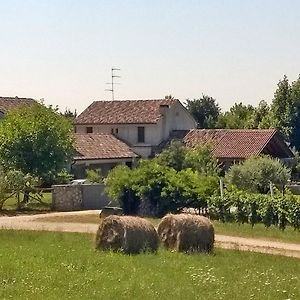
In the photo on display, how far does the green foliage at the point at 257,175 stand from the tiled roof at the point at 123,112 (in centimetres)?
2168

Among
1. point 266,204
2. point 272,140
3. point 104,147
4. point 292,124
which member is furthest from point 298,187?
point 292,124

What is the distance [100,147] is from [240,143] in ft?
38.0

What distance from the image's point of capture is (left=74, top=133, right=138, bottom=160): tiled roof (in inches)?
2463

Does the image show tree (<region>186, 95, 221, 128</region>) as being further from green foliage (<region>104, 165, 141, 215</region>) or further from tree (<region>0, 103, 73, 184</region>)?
green foliage (<region>104, 165, 141, 215</region>)

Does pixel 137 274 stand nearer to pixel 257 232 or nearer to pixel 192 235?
pixel 192 235

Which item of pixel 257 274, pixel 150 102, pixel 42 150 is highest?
pixel 150 102

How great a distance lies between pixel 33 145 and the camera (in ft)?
161

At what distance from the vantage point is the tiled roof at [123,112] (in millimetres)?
72750

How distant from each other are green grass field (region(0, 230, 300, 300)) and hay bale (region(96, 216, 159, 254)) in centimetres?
40

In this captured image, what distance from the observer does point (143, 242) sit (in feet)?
78.1

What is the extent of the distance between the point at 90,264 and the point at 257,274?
4.30 metres

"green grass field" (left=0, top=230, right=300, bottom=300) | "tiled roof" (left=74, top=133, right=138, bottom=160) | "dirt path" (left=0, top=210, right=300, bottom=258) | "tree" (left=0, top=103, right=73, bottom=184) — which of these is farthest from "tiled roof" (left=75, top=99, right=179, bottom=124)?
"green grass field" (left=0, top=230, right=300, bottom=300)

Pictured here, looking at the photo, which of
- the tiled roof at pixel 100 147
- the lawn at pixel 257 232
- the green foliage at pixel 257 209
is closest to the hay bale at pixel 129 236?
the lawn at pixel 257 232

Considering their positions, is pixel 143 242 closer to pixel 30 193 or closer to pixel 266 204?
pixel 266 204
